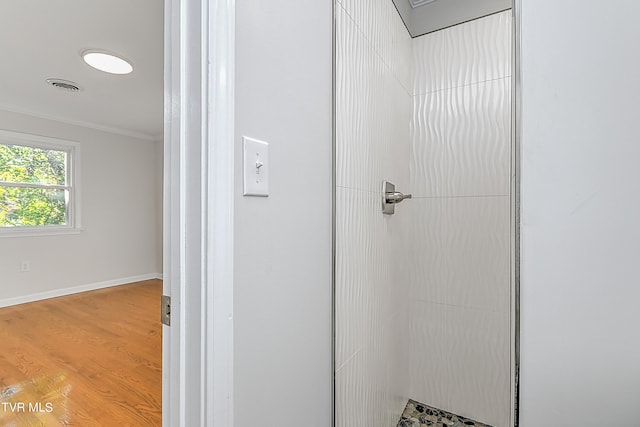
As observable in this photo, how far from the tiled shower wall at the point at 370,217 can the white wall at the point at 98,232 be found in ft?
14.0

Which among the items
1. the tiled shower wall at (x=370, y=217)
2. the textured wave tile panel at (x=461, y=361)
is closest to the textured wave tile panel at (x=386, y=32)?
the tiled shower wall at (x=370, y=217)

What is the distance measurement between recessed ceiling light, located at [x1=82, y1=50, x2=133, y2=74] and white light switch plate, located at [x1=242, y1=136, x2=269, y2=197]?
2.35 metres

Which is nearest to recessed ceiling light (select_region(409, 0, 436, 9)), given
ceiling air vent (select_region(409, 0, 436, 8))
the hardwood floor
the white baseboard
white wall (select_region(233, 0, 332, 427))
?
ceiling air vent (select_region(409, 0, 436, 8))

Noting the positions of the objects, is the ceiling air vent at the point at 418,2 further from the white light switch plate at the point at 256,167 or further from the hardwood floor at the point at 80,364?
the hardwood floor at the point at 80,364

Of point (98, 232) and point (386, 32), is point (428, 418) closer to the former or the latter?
point (386, 32)

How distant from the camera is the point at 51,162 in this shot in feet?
12.3

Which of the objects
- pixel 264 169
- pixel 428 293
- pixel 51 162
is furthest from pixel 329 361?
pixel 51 162

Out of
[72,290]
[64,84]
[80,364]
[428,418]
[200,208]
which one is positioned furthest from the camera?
[72,290]

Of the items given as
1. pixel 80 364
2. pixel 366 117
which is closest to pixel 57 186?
pixel 80 364

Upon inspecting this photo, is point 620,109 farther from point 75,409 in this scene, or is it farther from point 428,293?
point 75,409

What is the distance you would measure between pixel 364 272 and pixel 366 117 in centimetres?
50

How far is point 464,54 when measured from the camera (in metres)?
0.83

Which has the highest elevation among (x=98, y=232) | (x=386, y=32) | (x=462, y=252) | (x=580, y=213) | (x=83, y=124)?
(x=83, y=124)

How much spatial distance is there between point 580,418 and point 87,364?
9.11 ft
